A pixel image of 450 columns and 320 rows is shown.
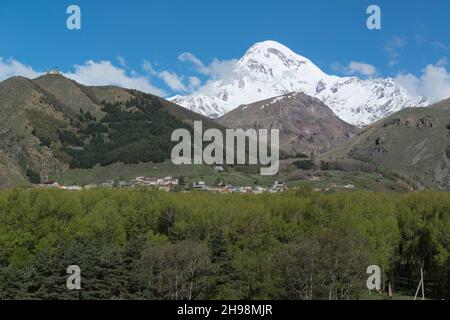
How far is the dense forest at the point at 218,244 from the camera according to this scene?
57.1 meters

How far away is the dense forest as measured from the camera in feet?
187

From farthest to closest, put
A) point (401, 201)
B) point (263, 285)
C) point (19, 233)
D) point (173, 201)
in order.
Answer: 1. point (401, 201)
2. point (173, 201)
3. point (19, 233)
4. point (263, 285)

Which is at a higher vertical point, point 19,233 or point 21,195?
point 21,195

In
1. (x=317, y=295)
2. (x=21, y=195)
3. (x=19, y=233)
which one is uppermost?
(x=21, y=195)

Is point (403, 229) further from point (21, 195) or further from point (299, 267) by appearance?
point (21, 195)

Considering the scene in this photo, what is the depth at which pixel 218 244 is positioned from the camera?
7031 centimetres

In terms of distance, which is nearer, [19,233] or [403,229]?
[19,233]
